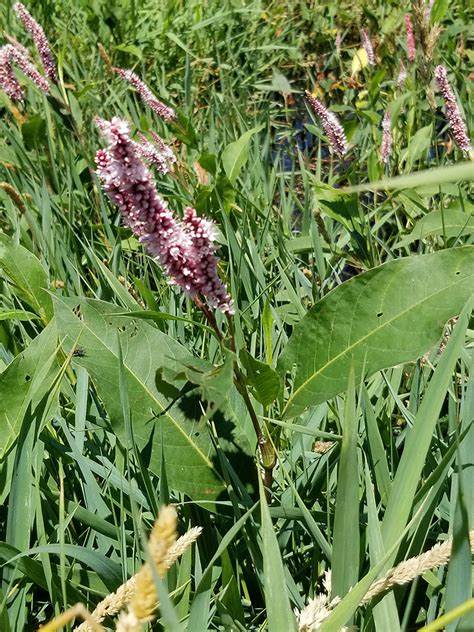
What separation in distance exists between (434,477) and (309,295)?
32.2 inches

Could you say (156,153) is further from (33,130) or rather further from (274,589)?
(274,589)

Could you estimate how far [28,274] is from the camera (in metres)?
1.53

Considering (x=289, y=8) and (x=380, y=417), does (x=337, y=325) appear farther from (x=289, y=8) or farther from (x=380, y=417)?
(x=289, y=8)

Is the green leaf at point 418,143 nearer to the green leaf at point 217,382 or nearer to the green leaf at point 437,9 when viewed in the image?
the green leaf at point 437,9

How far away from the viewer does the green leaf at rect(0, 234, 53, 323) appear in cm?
152

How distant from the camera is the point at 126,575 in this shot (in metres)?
1.00

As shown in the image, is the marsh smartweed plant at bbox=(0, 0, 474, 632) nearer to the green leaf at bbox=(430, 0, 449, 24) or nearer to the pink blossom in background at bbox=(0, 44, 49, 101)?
the pink blossom in background at bbox=(0, 44, 49, 101)

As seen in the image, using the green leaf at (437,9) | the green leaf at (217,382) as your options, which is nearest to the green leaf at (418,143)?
the green leaf at (437,9)

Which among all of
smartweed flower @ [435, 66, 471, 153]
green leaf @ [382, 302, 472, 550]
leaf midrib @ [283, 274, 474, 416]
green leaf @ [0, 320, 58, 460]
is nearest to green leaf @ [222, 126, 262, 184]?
smartweed flower @ [435, 66, 471, 153]

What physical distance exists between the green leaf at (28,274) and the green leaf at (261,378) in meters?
0.65

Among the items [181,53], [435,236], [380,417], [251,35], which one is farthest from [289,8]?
[380,417]

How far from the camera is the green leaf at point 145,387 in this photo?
108 cm

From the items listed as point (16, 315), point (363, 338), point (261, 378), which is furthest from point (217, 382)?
point (16, 315)

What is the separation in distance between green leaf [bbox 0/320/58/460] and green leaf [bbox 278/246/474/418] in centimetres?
37
